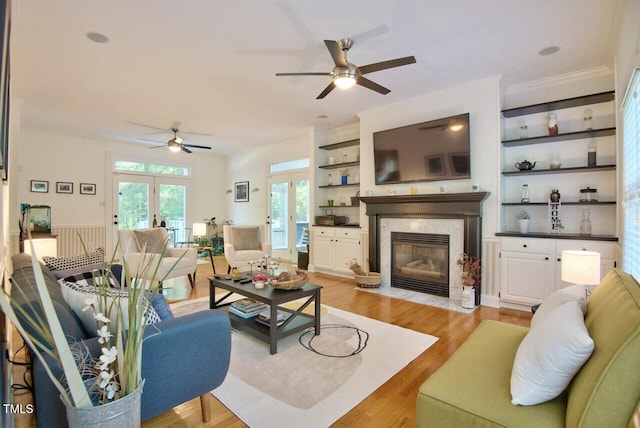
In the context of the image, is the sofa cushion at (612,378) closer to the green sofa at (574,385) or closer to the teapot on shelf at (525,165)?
the green sofa at (574,385)

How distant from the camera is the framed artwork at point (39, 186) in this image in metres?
5.98

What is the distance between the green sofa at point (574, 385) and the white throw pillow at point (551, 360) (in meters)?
0.03

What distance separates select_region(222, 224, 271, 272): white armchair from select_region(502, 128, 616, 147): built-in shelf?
3.95 metres

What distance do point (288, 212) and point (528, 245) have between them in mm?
4734

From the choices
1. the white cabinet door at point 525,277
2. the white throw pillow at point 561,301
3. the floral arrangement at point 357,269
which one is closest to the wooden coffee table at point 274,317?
the white throw pillow at point 561,301

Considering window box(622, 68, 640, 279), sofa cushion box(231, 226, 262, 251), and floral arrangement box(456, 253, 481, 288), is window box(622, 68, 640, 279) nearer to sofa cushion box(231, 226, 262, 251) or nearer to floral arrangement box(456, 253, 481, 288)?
floral arrangement box(456, 253, 481, 288)

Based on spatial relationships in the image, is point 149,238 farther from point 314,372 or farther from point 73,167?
point 73,167

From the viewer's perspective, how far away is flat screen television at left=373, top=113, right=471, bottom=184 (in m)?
3.97

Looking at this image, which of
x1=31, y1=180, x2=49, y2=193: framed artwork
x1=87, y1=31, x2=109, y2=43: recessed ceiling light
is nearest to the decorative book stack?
x1=87, y1=31, x2=109, y2=43: recessed ceiling light

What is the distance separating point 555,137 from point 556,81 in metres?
0.68

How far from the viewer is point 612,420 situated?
97 centimetres

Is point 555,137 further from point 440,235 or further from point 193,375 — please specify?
point 193,375

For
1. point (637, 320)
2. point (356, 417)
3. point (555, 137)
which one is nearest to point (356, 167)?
point (555, 137)

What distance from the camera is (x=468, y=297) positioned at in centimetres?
371
